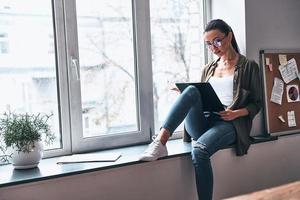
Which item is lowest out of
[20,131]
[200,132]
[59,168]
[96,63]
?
[59,168]

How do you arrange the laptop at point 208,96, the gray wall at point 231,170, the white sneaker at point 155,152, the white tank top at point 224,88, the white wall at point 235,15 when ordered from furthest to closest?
the white wall at point 235,15
the white tank top at point 224,88
the laptop at point 208,96
the white sneaker at point 155,152
the gray wall at point 231,170

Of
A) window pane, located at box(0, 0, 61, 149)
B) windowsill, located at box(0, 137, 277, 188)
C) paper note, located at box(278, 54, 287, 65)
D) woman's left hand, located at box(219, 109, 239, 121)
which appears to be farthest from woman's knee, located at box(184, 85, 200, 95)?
paper note, located at box(278, 54, 287, 65)

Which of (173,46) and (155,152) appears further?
(173,46)

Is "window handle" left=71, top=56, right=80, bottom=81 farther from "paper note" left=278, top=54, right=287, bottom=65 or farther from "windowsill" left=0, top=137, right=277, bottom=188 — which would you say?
"paper note" left=278, top=54, right=287, bottom=65

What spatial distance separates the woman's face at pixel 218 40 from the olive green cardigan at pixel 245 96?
5.5 inches

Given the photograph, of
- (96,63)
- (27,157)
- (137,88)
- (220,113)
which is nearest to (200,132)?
(220,113)

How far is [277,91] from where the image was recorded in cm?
267

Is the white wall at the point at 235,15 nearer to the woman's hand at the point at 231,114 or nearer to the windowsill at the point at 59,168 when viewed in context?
the woman's hand at the point at 231,114

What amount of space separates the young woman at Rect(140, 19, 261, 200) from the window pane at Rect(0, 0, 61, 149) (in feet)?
2.45

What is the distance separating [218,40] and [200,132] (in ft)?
2.03

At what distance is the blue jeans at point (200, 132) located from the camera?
205 cm

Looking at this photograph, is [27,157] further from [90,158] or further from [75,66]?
[75,66]

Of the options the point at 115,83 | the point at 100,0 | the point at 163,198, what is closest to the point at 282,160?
the point at 163,198

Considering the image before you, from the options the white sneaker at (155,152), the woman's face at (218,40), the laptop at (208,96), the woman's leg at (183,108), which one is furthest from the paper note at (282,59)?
the white sneaker at (155,152)
